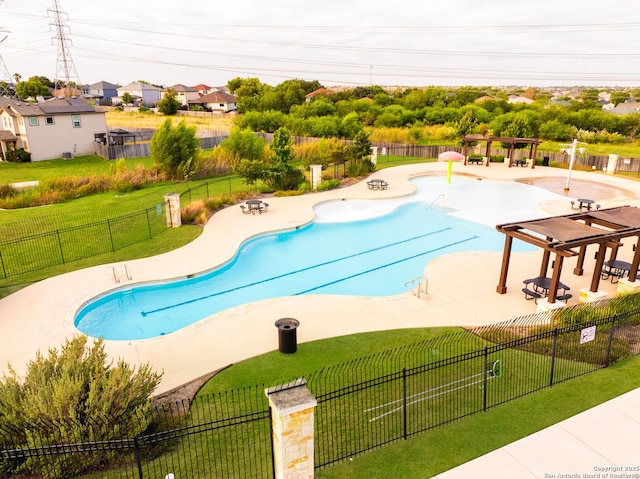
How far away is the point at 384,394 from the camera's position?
9.41m

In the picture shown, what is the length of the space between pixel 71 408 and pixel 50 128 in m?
40.7

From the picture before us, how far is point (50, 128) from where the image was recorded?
40719 millimetres

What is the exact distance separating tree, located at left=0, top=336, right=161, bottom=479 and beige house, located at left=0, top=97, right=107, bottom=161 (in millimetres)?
38852

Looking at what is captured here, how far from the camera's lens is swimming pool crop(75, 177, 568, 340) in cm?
1480

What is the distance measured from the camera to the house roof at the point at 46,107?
3969cm

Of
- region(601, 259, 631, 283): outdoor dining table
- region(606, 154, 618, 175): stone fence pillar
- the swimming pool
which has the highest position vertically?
region(606, 154, 618, 175): stone fence pillar

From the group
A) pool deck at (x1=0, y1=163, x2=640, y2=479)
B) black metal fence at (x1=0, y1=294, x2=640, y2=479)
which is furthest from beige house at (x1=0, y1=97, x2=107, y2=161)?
black metal fence at (x1=0, y1=294, x2=640, y2=479)

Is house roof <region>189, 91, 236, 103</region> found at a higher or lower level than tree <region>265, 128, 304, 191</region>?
higher

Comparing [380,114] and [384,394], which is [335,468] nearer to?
[384,394]

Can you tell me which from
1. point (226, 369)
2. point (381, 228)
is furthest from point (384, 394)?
point (381, 228)

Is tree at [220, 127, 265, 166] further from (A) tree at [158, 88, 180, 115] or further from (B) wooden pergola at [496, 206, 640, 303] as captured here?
(A) tree at [158, 88, 180, 115]

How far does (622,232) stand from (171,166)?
88.8 ft

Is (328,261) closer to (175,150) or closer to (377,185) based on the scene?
(377,185)

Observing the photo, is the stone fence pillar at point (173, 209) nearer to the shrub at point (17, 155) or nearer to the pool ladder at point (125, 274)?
the pool ladder at point (125, 274)
